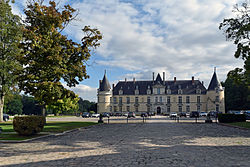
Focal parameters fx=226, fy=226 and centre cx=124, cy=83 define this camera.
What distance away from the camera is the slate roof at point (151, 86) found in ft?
276

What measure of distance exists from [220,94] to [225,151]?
71.8 metres

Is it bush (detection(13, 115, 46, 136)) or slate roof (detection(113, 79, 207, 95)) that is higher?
slate roof (detection(113, 79, 207, 95))

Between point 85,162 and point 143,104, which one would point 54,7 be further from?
point 143,104

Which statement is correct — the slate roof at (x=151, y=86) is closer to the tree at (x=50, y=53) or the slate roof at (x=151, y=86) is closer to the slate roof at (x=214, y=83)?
the slate roof at (x=214, y=83)

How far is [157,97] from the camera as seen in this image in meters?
85.4

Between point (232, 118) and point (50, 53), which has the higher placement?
point (50, 53)

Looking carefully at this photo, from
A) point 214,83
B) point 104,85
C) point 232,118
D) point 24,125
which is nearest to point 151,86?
point 104,85

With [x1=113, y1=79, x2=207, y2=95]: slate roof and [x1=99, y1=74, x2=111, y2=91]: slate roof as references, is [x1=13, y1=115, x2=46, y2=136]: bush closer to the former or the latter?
[x1=99, y1=74, x2=111, y2=91]: slate roof

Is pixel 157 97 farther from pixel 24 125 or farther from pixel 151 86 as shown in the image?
pixel 24 125

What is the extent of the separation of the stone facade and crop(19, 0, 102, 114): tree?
2476 inches

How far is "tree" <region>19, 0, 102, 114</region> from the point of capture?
18.1 metres

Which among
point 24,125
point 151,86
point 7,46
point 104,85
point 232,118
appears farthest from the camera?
point 151,86

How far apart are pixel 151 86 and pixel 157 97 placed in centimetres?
551

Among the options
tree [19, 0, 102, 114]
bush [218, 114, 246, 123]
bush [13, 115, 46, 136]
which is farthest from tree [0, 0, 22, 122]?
bush [218, 114, 246, 123]
